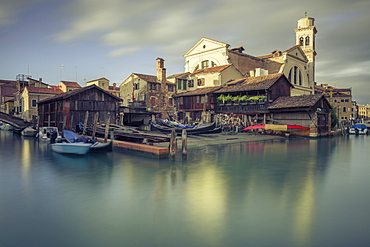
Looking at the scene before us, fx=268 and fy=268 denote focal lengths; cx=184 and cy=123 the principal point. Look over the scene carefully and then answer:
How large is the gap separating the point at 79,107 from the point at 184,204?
23.0m

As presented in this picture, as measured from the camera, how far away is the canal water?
6273mm

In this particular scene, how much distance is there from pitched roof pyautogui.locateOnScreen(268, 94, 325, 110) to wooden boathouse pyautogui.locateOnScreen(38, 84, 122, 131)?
18.7m

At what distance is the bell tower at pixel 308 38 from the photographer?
184 feet

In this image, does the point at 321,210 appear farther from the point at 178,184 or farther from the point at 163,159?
the point at 163,159

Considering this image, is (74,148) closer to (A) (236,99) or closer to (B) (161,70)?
(A) (236,99)

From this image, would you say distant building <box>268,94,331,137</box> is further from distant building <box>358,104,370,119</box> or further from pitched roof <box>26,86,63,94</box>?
distant building <box>358,104,370,119</box>

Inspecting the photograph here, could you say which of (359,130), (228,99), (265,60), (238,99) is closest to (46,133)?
(228,99)

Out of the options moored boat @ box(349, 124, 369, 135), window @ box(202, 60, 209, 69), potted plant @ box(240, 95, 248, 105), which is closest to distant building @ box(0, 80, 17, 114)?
window @ box(202, 60, 209, 69)

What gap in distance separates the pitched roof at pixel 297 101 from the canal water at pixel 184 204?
14172 millimetres

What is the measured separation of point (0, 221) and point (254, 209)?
707cm

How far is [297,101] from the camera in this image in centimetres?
2991

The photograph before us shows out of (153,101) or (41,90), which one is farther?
(41,90)

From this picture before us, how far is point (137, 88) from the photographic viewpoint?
45062 millimetres

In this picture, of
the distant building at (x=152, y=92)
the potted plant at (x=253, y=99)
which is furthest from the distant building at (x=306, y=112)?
the distant building at (x=152, y=92)
